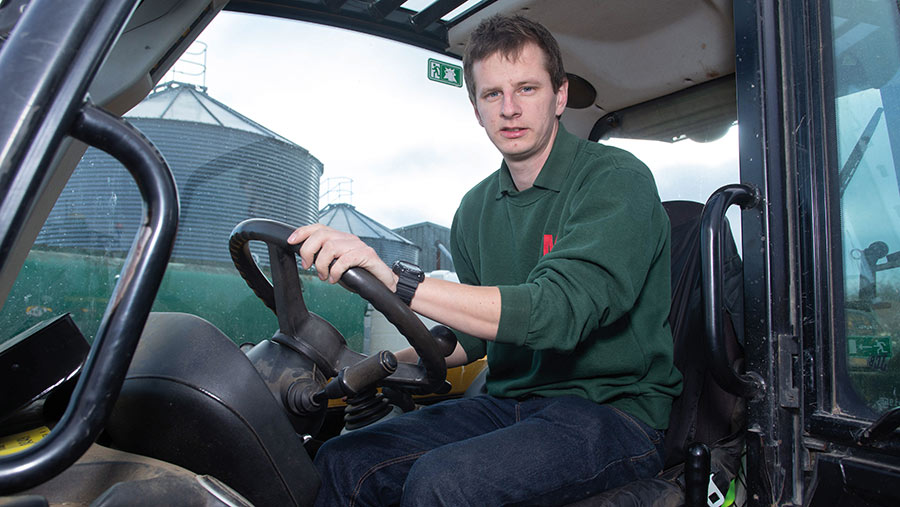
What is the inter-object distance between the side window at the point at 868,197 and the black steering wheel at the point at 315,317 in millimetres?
767

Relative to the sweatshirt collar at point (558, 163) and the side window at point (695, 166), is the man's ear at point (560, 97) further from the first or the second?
the side window at point (695, 166)

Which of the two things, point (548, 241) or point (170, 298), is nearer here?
point (548, 241)

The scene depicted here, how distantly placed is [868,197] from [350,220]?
5338 mm

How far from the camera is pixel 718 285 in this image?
139 centimetres

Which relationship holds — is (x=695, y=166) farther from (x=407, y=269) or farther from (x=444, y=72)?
(x=407, y=269)

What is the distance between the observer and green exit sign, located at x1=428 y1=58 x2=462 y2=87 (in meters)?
2.09

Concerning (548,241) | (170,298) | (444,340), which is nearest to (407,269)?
(444,340)

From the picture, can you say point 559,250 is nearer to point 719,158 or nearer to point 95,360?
point 95,360

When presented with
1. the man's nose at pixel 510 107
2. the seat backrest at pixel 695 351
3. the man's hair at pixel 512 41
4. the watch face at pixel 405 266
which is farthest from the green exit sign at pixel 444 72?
the watch face at pixel 405 266

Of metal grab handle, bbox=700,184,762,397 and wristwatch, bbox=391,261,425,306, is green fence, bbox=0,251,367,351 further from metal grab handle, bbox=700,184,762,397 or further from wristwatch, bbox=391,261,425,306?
metal grab handle, bbox=700,184,762,397

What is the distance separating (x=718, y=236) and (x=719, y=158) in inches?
33.2

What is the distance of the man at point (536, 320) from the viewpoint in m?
1.17

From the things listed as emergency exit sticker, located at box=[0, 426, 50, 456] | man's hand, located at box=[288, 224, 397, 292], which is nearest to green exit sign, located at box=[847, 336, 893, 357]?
man's hand, located at box=[288, 224, 397, 292]

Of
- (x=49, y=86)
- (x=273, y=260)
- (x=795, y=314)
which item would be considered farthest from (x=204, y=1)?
(x=795, y=314)
